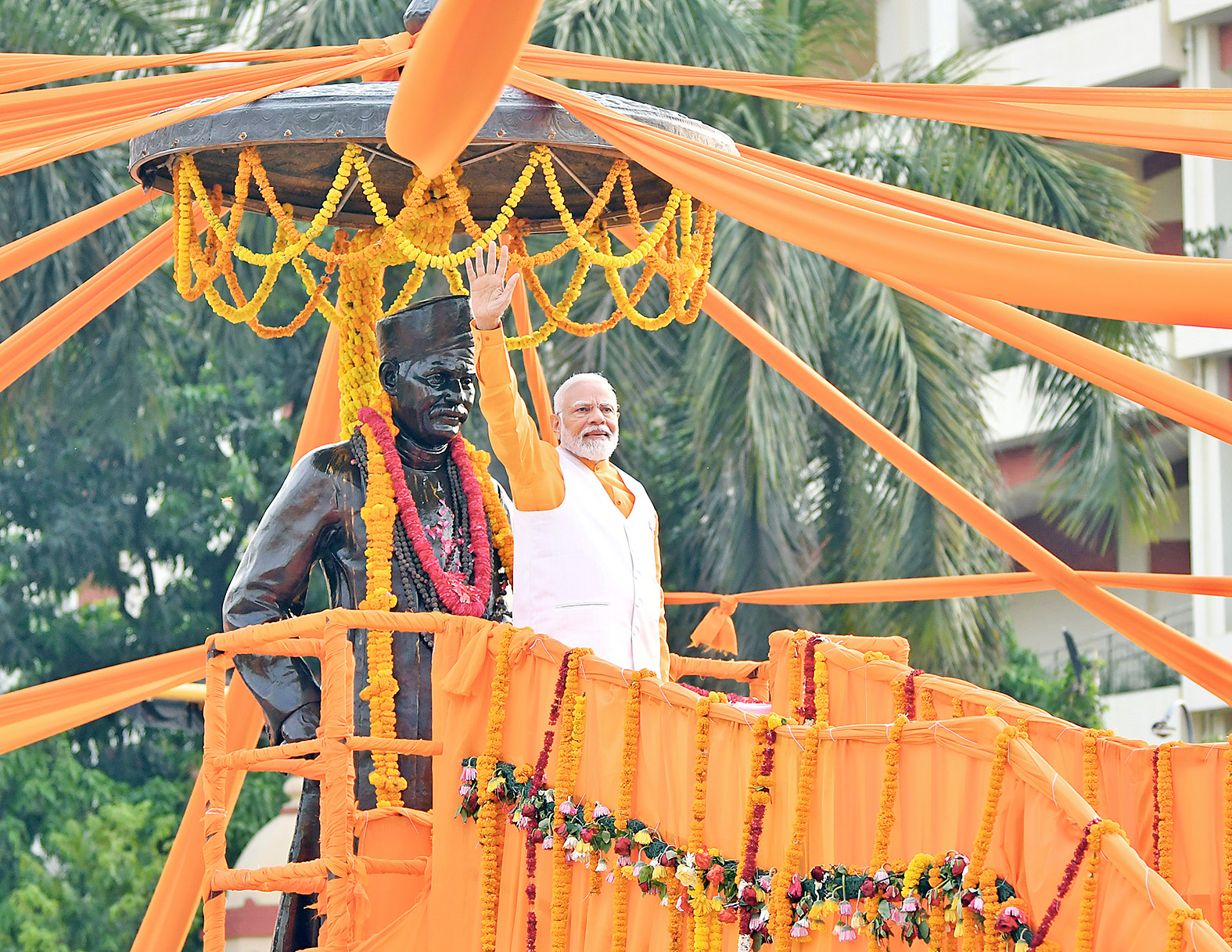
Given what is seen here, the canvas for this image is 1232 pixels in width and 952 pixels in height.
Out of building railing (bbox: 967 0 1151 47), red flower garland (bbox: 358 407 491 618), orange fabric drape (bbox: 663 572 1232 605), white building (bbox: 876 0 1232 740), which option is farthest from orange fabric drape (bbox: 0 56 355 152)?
building railing (bbox: 967 0 1151 47)

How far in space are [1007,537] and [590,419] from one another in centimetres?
148

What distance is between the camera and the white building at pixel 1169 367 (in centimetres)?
1727

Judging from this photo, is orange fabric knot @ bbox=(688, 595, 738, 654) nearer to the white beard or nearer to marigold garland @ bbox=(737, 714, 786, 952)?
the white beard

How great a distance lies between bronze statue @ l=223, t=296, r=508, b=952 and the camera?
4.50 metres

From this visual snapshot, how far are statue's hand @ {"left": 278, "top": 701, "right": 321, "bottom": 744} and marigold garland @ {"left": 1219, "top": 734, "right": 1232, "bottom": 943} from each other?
234 centimetres

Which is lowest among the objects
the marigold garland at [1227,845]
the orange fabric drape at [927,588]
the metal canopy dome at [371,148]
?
the marigold garland at [1227,845]

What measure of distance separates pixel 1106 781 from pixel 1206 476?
1441 cm

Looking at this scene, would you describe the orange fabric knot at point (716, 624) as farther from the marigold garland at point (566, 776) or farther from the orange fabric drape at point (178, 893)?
the marigold garland at point (566, 776)

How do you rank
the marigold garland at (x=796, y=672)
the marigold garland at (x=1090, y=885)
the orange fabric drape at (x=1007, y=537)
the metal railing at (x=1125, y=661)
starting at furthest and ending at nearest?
the metal railing at (x=1125, y=661) → the marigold garland at (x=796, y=672) → the orange fabric drape at (x=1007, y=537) → the marigold garland at (x=1090, y=885)

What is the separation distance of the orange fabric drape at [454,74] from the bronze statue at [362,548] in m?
1.72

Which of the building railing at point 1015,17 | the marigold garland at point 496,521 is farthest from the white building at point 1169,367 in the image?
the marigold garland at point 496,521

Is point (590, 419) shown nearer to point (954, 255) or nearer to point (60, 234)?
point (60, 234)

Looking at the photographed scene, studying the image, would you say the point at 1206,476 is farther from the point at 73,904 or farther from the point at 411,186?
the point at 411,186

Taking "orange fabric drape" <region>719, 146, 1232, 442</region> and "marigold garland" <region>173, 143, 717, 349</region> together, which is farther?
"marigold garland" <region>173, 143, 717, 349</region>
